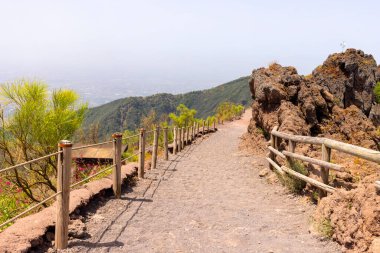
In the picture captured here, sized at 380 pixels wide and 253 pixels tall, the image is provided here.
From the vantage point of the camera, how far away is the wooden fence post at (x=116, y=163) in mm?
7695

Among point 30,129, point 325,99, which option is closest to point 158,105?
point 325,99

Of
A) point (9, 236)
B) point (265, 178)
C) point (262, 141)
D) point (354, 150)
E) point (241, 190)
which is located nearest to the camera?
point (9, 236)

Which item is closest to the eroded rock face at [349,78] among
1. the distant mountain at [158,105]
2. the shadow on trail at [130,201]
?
the shadow on trail at [130,201]

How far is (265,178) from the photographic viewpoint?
10.8 meters

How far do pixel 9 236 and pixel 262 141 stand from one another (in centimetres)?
1332

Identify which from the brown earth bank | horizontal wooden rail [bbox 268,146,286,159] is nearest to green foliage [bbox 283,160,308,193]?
the brown earth bank

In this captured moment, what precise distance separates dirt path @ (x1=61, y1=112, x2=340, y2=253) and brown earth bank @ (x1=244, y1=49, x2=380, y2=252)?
1.99ft

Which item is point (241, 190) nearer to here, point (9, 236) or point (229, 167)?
point (229, 167)

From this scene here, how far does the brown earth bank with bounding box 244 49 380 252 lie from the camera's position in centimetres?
475

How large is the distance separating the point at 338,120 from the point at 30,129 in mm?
10956

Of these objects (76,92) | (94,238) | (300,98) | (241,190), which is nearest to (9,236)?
(94,238)

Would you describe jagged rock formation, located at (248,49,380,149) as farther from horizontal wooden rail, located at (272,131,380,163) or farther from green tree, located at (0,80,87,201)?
green tree, located at (0,80,87,201)

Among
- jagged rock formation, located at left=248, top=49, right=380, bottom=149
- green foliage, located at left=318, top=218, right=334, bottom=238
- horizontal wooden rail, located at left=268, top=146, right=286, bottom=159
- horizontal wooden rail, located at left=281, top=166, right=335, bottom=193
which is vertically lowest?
green foliage, located at left=318, top=218, right=334, bottom=238

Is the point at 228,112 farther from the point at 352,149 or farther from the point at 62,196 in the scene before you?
the point at 62,196
